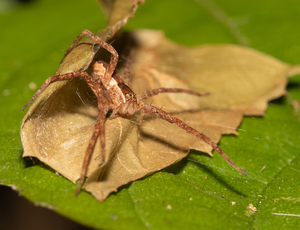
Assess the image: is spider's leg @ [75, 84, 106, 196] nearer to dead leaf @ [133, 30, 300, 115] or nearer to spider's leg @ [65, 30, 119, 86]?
spider's leg @ [65, 30, 119, 86]

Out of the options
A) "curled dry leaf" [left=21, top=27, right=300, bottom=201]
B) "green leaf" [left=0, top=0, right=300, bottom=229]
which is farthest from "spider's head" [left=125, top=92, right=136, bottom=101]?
"green leaf" [left=0, top=0, right=300, bottom=229]

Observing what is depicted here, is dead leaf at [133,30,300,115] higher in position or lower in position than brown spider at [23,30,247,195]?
lower

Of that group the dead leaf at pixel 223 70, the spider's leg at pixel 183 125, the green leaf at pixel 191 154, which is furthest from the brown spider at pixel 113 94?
the dead leaf at pixel 223 70

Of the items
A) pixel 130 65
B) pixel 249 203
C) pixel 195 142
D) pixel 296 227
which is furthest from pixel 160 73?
pixel 296 227

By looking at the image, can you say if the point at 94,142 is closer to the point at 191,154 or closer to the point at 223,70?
the point at 191,154

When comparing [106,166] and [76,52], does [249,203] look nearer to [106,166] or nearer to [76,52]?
[106,166]

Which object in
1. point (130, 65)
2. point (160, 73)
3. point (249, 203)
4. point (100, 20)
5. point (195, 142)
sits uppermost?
point (100, 20)
